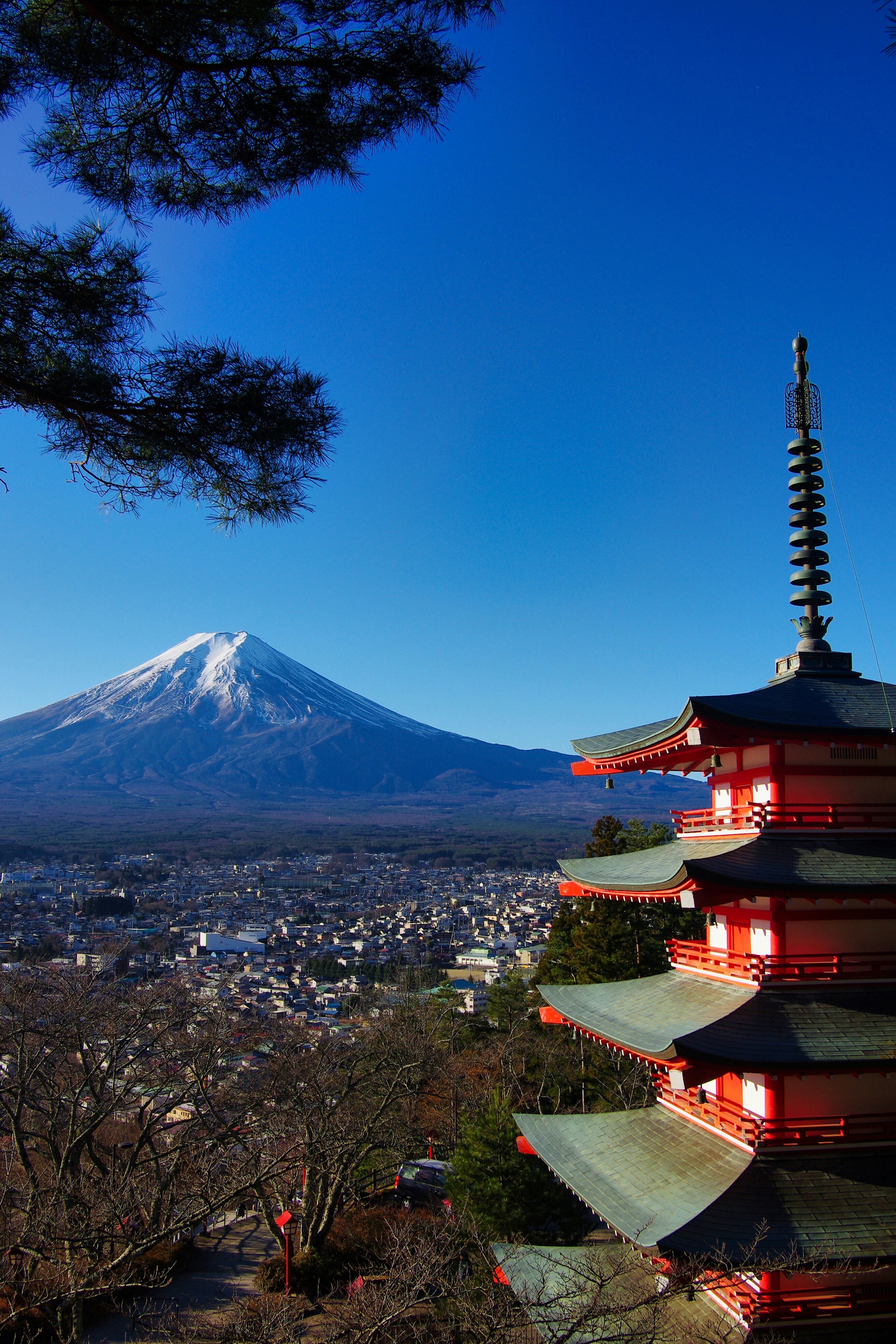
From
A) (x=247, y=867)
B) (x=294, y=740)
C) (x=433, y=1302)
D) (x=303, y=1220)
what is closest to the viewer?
(x=433, y=1302)

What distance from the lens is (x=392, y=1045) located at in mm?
17828

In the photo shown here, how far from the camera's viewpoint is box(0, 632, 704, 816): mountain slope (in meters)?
140

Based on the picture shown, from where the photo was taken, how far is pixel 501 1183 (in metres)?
12.9

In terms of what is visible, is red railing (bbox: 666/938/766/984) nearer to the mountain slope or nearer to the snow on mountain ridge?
the mountain slope

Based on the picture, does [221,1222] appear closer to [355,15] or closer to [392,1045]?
[392,1045]

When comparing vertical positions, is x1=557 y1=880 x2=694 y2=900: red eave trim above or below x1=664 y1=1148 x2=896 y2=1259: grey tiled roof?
above

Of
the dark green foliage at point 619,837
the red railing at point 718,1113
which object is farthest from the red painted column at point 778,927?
the dark green foliage at point 619,837

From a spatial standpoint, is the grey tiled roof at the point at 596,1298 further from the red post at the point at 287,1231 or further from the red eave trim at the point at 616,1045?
the red post at the point at 287,1231

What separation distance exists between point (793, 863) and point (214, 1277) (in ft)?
43.2

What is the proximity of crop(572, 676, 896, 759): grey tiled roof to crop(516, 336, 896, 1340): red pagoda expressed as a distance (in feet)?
0.08

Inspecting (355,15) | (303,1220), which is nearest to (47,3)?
(355,15)

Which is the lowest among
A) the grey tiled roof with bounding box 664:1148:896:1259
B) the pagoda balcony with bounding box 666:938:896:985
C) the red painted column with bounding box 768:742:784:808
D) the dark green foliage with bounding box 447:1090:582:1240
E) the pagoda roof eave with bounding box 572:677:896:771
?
the dark green foliage with bounding box 447:1090:582:1240

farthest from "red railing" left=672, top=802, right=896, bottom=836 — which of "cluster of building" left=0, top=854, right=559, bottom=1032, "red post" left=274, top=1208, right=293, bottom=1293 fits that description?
"cluster of building" left=0, top=854, right=559, bottom=1032

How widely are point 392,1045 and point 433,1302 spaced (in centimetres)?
783
